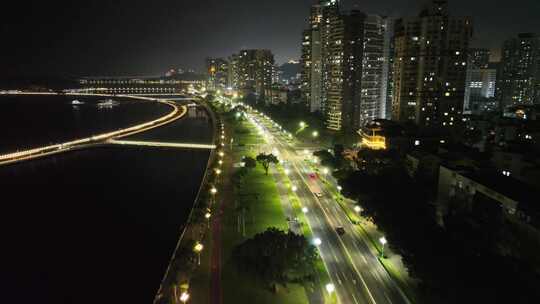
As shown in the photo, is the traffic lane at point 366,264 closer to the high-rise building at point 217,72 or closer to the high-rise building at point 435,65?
the high-rise building at point 435,65

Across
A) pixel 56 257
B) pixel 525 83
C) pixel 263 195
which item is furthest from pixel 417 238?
pixel 525 83

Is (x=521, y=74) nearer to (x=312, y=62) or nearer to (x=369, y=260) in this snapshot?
(x=312, y=62)

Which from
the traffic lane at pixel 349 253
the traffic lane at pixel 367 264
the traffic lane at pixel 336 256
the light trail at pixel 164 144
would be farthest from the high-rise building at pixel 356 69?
the traffic lane at pixel 367 264

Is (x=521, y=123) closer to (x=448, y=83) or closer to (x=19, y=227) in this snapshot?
(x=448, y=83)

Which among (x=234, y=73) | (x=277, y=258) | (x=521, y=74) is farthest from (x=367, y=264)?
(x=234, y=73)

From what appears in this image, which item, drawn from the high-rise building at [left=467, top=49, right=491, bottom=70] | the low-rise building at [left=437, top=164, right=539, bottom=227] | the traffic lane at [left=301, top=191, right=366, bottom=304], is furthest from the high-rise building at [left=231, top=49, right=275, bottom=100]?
the traffic lane at [left=301, top=191, right=366, bottom=304]

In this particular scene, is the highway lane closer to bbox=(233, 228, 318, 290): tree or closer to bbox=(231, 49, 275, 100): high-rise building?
bbox=(233, 228, 318, 290): tree
